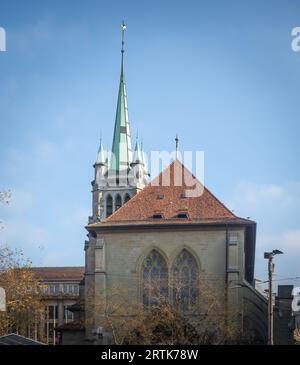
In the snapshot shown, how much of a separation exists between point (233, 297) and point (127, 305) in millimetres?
5484

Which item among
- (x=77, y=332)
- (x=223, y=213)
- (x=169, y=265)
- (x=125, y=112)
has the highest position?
(x=125, y=112)

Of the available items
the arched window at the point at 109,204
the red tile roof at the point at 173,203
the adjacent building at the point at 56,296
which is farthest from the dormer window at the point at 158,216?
the adjacent building at the point at 56,296

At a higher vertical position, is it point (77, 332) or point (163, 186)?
point (163, 186)

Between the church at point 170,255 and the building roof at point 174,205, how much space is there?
52 millimetres

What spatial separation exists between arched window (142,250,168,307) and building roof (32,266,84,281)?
6562 cm

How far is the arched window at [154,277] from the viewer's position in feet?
125

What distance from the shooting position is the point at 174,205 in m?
40.7

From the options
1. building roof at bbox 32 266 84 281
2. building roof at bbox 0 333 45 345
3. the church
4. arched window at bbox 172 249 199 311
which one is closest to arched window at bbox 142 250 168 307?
the church

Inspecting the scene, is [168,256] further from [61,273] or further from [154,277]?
[61,273]
